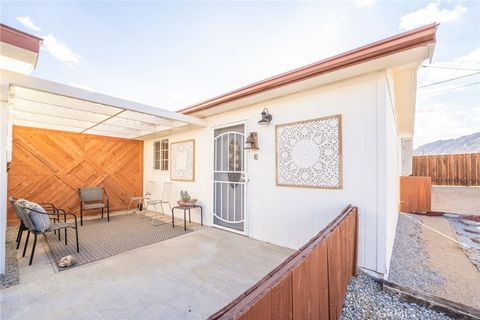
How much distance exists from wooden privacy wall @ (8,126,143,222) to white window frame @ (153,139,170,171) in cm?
82

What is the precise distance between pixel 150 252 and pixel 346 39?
7.24m

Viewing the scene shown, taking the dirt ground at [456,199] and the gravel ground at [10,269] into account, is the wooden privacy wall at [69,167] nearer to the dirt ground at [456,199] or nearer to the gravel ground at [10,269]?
the gravel ground at [10,269]

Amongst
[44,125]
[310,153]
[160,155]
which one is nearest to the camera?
[310,153]

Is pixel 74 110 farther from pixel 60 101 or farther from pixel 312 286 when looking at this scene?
pixel 312 286

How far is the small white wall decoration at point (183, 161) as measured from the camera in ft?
18.1

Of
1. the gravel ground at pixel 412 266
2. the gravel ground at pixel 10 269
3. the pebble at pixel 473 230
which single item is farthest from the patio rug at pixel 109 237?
the pebble at pixel 473 230

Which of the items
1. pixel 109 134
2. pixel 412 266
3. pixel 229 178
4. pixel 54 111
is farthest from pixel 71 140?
pixel 412 266

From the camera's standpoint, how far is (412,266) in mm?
3018

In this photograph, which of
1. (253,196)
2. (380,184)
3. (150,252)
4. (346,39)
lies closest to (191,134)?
(253,196)

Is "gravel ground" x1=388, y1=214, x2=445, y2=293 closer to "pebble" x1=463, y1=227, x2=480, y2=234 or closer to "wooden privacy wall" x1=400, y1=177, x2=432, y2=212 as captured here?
"pebble" x1=463, y1=227, x2=480, y2=234

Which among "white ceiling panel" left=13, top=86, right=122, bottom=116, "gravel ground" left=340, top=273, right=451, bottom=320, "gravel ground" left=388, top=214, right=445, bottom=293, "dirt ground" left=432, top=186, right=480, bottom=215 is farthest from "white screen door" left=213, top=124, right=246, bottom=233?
"dirt ground" left=432, top=186, right=480, bottom=215

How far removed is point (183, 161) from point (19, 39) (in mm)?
3878

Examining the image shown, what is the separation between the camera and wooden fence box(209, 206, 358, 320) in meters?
0.82

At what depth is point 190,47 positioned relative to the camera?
23.4 feet
